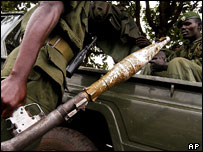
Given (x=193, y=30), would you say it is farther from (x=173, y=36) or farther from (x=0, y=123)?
(x=173, y=36)

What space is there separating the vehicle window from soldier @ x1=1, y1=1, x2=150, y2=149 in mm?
1395

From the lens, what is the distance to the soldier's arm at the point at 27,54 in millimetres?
1013

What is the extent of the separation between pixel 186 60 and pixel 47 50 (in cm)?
116

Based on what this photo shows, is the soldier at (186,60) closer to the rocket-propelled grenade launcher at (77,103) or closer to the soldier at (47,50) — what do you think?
the rocket-propelled grenade launcher at (77,103)

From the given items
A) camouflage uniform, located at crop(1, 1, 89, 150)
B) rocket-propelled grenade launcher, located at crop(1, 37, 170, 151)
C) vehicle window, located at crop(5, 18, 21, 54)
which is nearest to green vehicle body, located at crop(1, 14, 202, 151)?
rocket-propelled grenade launcher, located at crop(1, 37, 170, 151)

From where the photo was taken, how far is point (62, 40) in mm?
1380

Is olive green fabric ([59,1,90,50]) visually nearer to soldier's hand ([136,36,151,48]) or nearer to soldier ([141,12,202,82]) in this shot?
soldier's hand ([136,36,151,48])

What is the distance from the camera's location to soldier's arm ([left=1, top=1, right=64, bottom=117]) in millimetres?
1013

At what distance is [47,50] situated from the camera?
129 centimetres

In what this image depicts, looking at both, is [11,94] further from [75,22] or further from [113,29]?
[113,29]

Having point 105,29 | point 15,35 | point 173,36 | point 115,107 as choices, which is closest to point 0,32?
point 15,35

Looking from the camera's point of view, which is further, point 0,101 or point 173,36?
point 173,36

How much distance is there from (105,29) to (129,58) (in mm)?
412

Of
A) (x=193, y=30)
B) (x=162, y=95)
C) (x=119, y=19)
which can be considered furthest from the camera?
(x=193, y=30)
